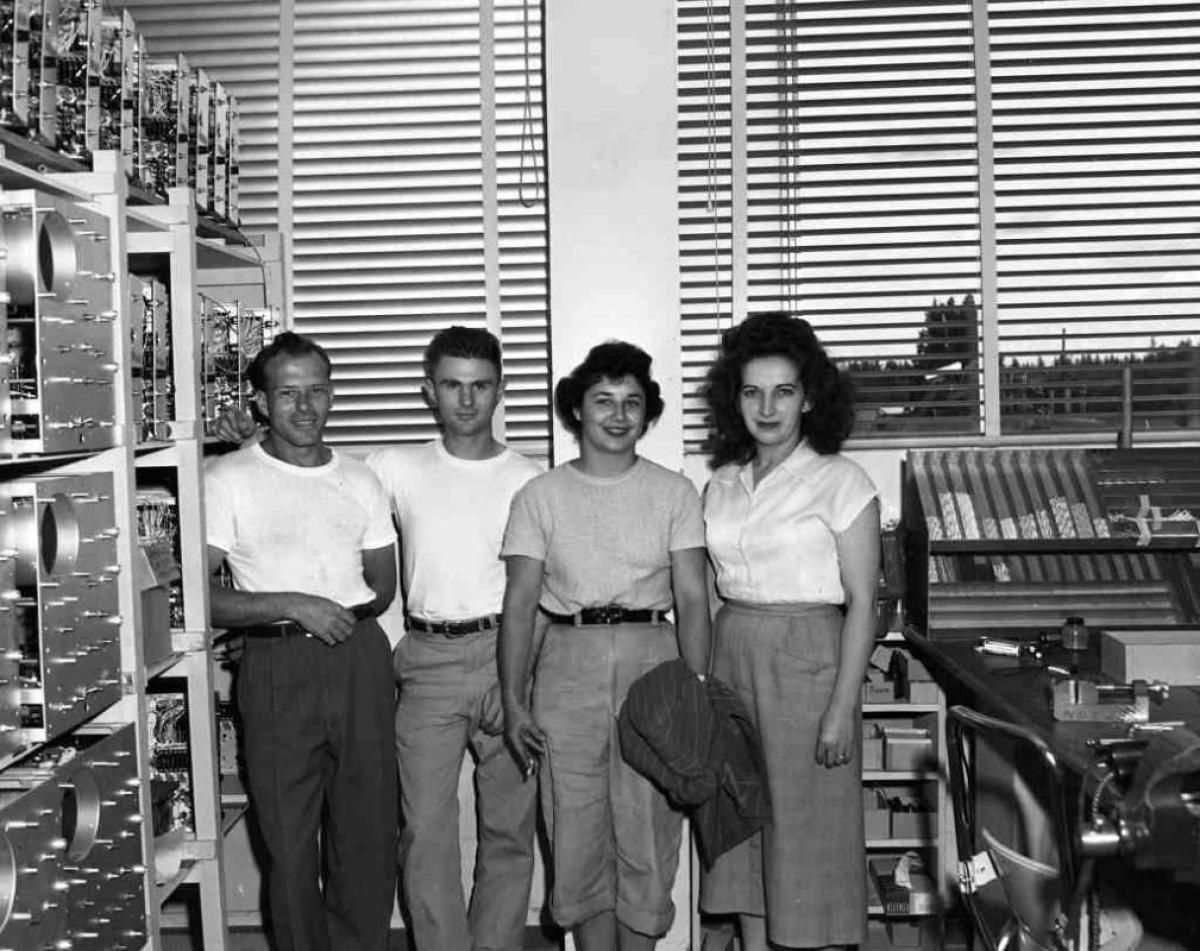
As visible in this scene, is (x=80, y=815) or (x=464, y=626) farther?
(x=464, y=626)

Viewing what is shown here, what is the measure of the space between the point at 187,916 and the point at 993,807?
2366 mm

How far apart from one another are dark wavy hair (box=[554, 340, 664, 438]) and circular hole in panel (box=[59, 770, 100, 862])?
1398 millimetres

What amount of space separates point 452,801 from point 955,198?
241cm

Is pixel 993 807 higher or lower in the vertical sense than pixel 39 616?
lower

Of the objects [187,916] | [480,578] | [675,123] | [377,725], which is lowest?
[187,916]

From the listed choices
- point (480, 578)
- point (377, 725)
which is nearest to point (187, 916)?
point (377, 725)

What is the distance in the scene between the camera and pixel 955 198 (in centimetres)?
419

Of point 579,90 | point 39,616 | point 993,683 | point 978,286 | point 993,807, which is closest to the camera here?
point 39,616

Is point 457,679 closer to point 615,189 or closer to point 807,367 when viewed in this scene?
point 807,367

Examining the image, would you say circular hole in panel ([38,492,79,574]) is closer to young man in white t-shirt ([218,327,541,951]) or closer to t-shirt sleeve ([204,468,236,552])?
t-shirt sleeve ([204,468,236,552])

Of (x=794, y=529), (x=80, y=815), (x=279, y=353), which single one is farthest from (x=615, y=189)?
(x=80, y=815)

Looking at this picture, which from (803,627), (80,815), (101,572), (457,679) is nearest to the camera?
(80,815)

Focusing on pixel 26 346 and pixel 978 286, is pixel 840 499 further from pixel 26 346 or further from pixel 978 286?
pixel 26 346

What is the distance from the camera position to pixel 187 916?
3.97 meters
